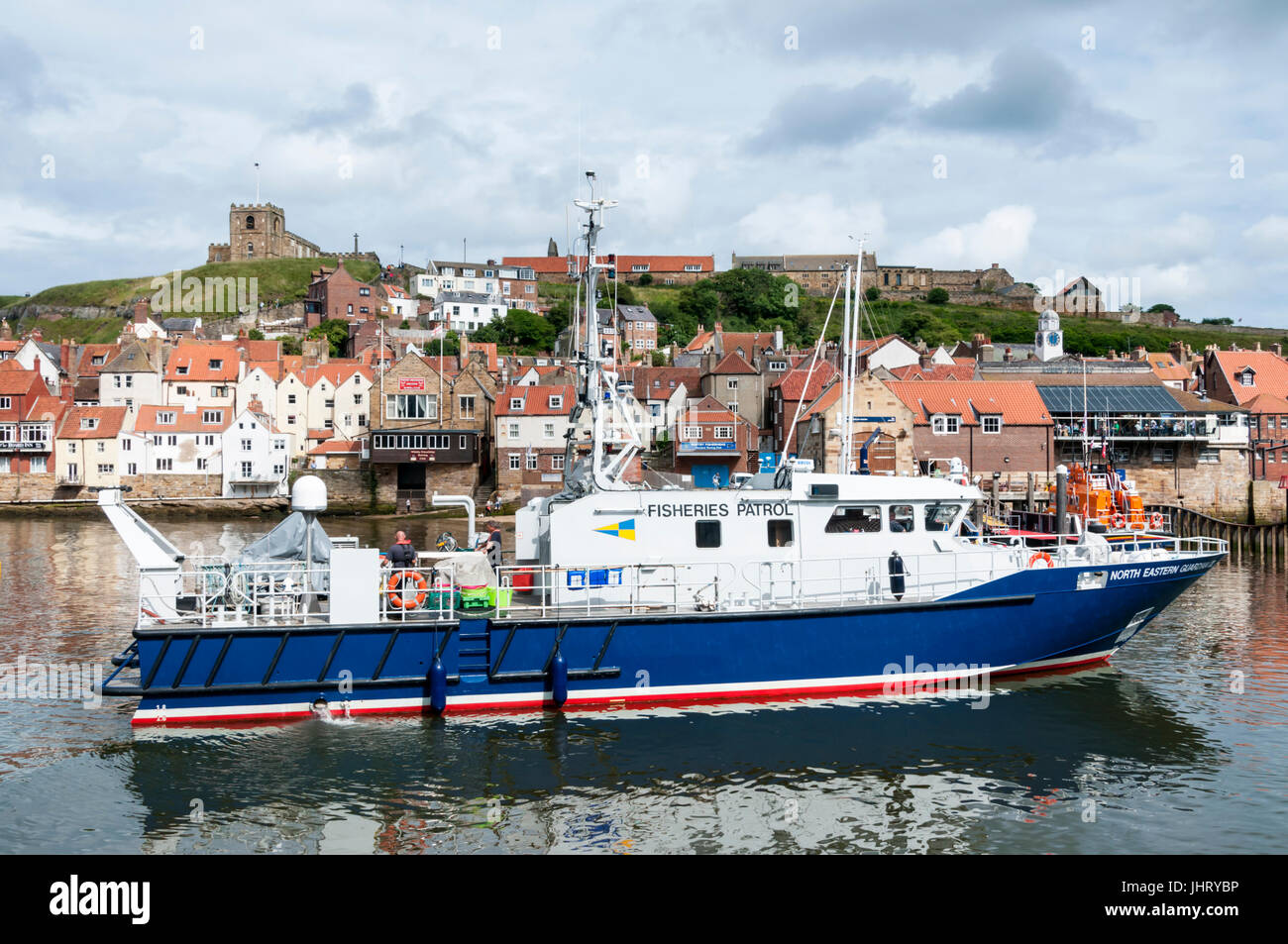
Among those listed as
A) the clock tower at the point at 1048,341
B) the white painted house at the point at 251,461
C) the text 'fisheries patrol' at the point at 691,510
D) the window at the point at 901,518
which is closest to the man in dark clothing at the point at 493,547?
the text 'fisheries patrol' at the point at 691,510

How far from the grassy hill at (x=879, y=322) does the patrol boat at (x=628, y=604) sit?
84193 mm

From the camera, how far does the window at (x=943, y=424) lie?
167ft

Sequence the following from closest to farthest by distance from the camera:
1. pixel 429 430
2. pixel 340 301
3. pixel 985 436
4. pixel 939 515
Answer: pixel 939 515 < pixel 985 436 < pixel 429 430 < pixel 340 301

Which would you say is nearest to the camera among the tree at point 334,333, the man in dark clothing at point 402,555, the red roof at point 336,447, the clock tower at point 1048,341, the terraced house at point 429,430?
the man in dark clothing at point 402,555

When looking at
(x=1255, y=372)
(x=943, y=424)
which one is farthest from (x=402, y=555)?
(x=1255, y=372)

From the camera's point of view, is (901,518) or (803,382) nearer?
(901,518)

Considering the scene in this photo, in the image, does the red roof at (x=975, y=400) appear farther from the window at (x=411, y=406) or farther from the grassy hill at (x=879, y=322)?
the grassy hill at (x=879, y=322)

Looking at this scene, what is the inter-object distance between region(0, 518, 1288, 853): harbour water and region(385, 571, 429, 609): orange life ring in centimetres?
180

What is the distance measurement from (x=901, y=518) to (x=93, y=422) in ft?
196

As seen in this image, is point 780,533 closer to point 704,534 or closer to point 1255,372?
point 704,534

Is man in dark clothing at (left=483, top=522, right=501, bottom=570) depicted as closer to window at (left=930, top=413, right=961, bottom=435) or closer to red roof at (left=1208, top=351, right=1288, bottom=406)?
window at (left=930, top=413, right=961, bottom=435)

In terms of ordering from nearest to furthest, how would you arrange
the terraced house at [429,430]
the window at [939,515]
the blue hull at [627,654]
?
the blue hull at [627,654], the window at [939,515], the terraced house at [429,430]

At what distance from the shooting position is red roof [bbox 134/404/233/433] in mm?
61531

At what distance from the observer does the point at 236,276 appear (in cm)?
11731
